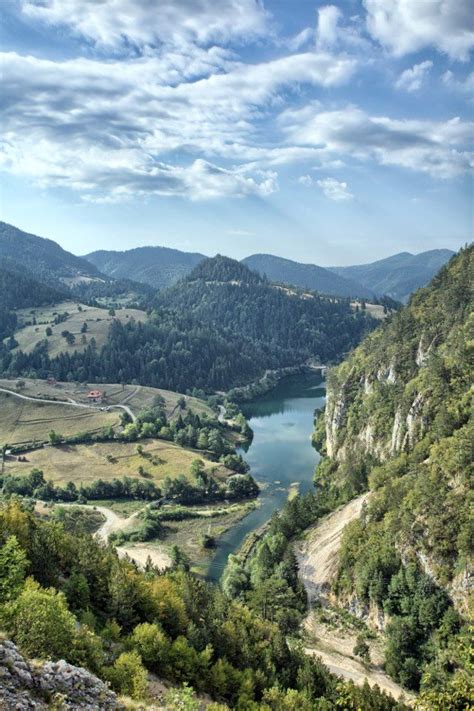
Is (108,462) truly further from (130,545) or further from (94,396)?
(94,396)

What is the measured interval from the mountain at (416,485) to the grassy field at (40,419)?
60920mm

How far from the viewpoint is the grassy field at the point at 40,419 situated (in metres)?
130

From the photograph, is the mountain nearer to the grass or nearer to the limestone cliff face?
the limestone cliff face

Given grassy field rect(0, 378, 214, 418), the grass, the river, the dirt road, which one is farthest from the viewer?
grassy field rect(0, 378, 214, 418)

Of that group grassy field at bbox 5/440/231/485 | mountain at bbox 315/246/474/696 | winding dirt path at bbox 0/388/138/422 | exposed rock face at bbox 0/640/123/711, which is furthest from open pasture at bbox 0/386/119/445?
exposed rock face at bbox 0/640/123/711

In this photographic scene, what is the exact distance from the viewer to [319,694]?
3775 cm

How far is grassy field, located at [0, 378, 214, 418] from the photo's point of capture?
15575 cm

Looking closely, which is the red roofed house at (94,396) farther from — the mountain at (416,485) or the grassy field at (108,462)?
the mountain at (416,485)

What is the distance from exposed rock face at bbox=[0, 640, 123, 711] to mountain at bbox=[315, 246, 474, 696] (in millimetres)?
17044

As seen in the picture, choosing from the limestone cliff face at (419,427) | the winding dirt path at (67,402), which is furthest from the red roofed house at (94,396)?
the limestone cliff face at (419,427)

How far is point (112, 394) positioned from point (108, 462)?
172 ft

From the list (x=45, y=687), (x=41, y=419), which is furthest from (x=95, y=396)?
(x=45, y=687)

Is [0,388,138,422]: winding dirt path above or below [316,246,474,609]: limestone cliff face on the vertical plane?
below

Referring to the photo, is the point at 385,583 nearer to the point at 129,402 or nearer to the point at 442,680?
the point at 442,680
